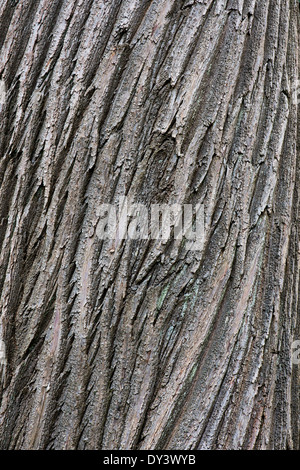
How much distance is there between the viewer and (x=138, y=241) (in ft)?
4.52

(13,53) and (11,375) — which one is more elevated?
(13,53)

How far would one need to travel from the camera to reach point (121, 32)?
1418 millimetres

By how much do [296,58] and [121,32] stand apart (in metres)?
0.68

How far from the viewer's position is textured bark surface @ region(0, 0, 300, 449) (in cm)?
136

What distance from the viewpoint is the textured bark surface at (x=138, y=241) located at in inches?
53.4
